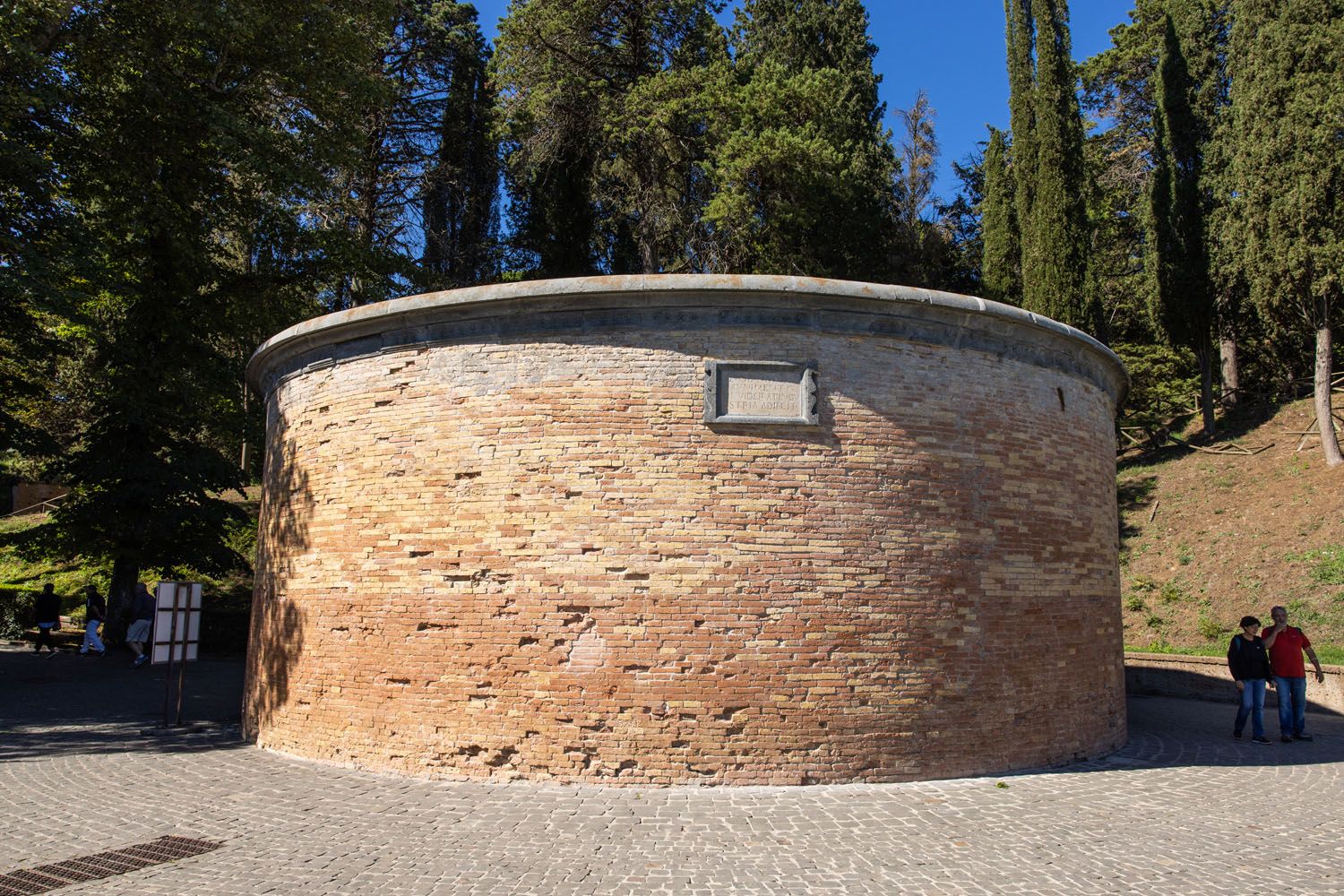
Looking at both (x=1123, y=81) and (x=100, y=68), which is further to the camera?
(x=1123, y=81)

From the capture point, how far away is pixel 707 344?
7840 mm

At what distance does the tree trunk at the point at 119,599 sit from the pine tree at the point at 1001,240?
999 inches

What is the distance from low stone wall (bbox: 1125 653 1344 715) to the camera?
44.2ft

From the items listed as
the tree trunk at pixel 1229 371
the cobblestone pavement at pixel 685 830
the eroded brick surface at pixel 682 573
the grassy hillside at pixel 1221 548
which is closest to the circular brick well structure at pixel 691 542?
the eroded brick surface at pixel 682 573

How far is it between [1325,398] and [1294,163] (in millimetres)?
5814

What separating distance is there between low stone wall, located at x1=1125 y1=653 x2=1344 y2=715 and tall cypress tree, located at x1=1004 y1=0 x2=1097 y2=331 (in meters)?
11.2

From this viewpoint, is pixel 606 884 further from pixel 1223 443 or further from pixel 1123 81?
pixel 1123 81

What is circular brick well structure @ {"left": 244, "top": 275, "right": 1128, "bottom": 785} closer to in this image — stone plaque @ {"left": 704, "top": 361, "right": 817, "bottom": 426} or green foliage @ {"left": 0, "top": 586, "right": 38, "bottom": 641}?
stone plaque @ {"left": 704, "top": 361, "right": 817, "bottom": 426}

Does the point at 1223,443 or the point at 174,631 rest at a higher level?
the point at 1223,443

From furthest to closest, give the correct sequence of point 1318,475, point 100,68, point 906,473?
point 1318,475, point 100,68, point 906,473

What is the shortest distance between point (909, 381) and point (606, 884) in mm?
5053

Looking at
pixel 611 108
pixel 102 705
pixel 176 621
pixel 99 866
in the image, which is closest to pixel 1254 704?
pixel 99 866

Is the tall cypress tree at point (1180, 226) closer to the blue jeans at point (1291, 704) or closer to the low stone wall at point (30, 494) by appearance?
the blue jeans at point (1291, 704)

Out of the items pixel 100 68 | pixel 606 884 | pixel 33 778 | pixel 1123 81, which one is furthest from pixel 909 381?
pixel 1123 81
